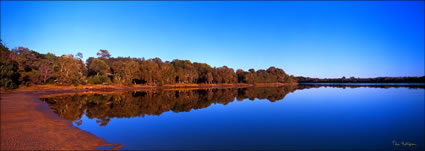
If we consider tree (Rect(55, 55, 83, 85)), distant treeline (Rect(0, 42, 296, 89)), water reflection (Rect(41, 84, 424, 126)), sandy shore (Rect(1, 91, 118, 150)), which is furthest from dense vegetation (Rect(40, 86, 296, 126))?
tree (Rect(55, 55, 83, 85))

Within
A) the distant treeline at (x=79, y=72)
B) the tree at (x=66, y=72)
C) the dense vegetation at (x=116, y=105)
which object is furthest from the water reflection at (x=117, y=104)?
the tree at (x=66, y=72)

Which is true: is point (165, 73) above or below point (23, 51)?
below

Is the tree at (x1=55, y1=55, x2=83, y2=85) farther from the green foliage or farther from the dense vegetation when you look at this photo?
the dense vegetation

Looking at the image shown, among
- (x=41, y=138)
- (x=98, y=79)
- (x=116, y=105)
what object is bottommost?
(x=116, y=105)

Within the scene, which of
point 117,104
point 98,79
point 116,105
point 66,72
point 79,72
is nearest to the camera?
point 116,105

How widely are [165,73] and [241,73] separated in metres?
67.8

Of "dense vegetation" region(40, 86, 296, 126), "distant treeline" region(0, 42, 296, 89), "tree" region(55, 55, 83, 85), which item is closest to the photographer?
"dense vegetation" region(40, 86, 296, 126)

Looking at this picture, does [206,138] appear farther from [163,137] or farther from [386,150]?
[386,150]

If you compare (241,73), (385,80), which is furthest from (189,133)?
(385,80)

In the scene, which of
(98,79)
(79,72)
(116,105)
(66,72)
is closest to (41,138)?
(116,105)

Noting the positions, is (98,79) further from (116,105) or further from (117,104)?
(116,105)

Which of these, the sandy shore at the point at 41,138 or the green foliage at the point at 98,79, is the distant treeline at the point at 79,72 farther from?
the sandy shore at the point at 41,138

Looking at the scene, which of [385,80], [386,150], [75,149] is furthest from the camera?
[385,80]

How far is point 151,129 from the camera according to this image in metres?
15.7
